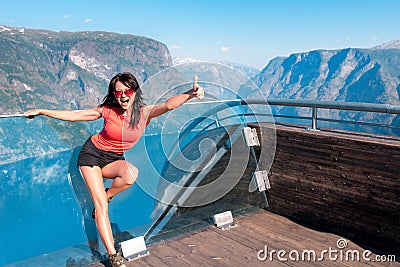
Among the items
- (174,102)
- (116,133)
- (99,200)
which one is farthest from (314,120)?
(99,200)

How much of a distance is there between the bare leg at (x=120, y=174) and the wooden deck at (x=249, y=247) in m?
0.49

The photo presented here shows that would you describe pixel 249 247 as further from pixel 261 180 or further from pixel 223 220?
pixel 261 180

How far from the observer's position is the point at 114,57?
186 meters

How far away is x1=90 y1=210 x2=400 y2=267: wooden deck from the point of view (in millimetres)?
2654

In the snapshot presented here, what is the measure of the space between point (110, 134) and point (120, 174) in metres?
0.28

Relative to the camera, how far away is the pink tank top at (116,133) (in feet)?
8.11

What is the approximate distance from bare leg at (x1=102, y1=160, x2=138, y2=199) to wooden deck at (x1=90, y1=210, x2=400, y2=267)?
19.5 inches

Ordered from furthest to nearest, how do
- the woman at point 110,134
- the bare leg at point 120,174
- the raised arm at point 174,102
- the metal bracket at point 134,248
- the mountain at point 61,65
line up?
the mountain at point 61,65
the metal bracket at point 134,248
the bare leg at point 120,174
the woman at point 110,134
the raised arm at point 174,102

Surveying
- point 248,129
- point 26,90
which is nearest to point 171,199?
point 248,129

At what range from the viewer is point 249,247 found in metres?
2.89

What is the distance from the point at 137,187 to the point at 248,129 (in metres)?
1.35

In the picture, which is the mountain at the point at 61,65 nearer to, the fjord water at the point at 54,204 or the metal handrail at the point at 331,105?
the metal handrail at the point at 331,105

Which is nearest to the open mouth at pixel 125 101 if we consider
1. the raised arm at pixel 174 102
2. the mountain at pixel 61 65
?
the raised arm at pixel 174 102

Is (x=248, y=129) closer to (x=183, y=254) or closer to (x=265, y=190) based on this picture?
(x=265, y=190)
